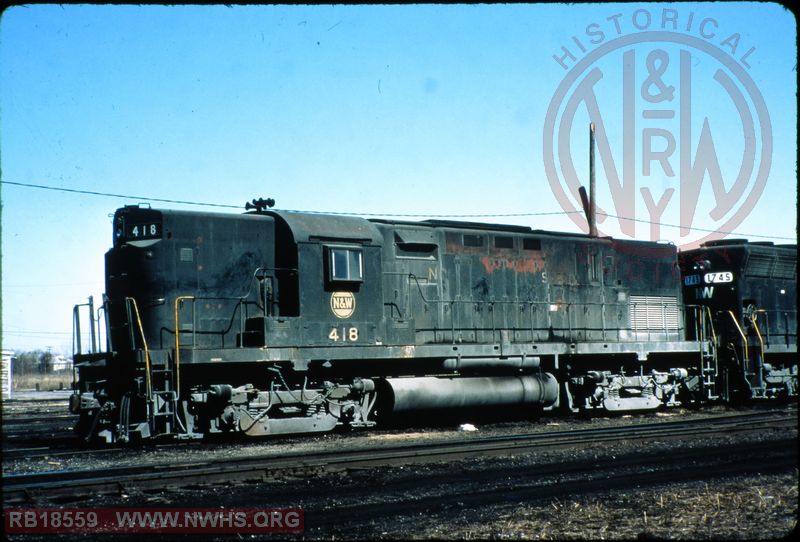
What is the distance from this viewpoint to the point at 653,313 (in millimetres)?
20000

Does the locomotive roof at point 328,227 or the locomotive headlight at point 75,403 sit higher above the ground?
the locomotive roof at point 328,227

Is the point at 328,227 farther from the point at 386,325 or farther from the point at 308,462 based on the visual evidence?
the point at 308,462

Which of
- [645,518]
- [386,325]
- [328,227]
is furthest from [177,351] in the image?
[645,518]

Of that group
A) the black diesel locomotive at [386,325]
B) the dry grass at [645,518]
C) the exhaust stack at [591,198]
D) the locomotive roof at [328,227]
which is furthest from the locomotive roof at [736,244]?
the dry grass at [645,518]

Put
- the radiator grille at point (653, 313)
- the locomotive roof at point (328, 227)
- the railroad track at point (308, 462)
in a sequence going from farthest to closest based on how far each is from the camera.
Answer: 1. the radiator grille at point (653, 313)
2. the locomotive roof at point (328, 227)
3. the railroad track at point (308, 462)

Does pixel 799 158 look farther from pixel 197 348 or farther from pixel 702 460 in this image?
pixel 197 348

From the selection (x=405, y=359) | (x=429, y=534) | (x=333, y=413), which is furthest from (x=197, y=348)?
(x=429, y=534)

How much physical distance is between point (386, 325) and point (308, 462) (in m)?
5.36

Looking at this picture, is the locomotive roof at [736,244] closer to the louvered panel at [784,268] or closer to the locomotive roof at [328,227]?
the louvered panel at [784,268]

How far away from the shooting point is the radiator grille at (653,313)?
1964cm

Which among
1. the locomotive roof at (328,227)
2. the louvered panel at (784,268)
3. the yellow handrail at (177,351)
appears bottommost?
the yellow handrail at (177,351)

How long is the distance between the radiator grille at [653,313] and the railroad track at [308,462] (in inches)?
191

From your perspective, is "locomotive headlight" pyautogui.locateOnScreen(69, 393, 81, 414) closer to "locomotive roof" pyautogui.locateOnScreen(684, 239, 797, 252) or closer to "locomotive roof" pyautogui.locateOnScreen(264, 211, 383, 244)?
"locomotive roof" pyautogui.locateOnScreen(264, 211, 383, 244)

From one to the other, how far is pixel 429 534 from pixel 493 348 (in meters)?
10.4
